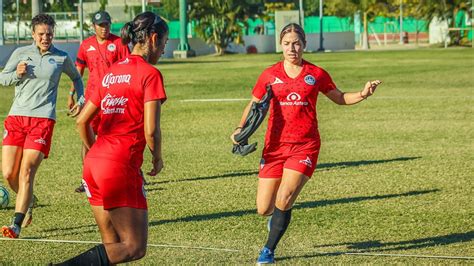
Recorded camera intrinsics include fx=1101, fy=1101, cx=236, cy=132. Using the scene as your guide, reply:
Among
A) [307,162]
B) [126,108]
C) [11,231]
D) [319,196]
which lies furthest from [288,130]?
[319,196]

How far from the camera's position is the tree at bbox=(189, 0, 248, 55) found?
265ft

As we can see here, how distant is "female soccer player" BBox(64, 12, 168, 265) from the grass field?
2277 mm

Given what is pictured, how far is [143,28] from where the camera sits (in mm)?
7359

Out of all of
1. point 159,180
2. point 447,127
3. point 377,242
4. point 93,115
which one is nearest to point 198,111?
point 447,127

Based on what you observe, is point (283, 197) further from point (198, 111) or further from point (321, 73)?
point (198, 111)

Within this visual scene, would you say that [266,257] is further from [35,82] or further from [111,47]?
[111,47]

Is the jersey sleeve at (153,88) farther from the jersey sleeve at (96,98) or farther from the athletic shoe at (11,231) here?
the athletic shoe at (11,231)

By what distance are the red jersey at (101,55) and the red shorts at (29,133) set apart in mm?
2857

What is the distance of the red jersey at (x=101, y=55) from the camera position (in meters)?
13.9

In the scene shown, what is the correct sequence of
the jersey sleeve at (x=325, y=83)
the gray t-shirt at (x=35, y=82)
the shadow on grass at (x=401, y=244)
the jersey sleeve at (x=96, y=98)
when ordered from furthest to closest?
1. the gray t-shirt at (x=35, y=82)
2. the shadow on grass at (x=401, y=244)
3. the jersey sleeve at (x=325, y=83)
4. the jersey sleeve at (x=96, y=98)

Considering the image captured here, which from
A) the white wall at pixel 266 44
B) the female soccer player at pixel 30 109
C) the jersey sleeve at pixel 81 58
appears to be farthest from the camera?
the white wall at pixel 266 44

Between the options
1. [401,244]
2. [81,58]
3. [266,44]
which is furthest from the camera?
[266,44]

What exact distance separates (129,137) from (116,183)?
324mm

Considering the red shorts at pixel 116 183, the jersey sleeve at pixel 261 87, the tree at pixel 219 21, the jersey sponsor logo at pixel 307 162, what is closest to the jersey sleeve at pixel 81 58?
the jersey sleeve at pixel 261 87
